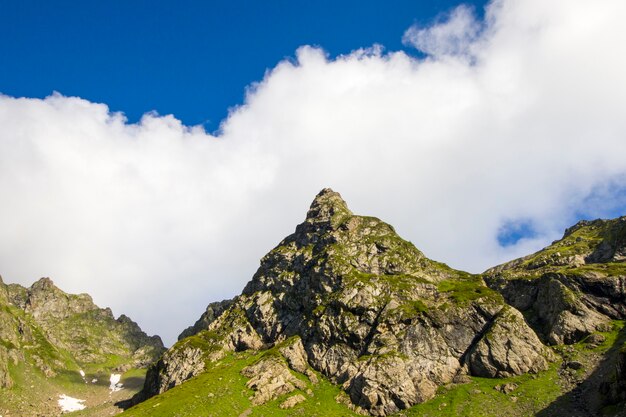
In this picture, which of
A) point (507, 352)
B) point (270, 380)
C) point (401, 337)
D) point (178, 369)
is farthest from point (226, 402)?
point (507, 352)

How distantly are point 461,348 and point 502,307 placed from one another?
23.2 m

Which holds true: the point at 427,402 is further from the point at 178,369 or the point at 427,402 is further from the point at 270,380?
the point at 178,369

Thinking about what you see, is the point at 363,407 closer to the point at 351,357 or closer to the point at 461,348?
the point at 351,357

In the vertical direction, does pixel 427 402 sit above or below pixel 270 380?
below

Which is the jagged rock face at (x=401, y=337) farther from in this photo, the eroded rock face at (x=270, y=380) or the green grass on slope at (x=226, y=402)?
the green grass on slope at (x=226, y=402)

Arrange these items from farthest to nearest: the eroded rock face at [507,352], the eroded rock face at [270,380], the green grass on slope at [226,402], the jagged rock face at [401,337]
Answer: the eroded rock face at [270,380] < the jagged rock face at [401,337] < the green grass on slope at [226,402] < the eroded rock face at [507,352]

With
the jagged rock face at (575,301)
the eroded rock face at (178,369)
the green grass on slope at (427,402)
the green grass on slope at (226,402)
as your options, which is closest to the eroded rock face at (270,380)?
the green grass on slope at (226,402)

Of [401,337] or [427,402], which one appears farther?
[401,337]

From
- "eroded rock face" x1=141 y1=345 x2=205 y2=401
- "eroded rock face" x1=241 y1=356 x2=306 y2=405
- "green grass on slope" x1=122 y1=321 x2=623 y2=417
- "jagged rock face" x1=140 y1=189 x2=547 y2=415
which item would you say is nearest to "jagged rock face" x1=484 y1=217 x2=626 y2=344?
"green grass on slope" x1=122 y1=321 x2=623 y2=417

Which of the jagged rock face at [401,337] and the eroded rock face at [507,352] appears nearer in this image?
the eroded rock face at [507,352]

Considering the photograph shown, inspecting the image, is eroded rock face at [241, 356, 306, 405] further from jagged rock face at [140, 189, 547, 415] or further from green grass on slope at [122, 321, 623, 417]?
jagged rock face at [140, 189, 547, 415]

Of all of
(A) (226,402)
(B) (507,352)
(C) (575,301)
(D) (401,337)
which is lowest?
(B) (507,352)

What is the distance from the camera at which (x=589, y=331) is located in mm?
146500

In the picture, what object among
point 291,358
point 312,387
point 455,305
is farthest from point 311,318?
point 455,305
